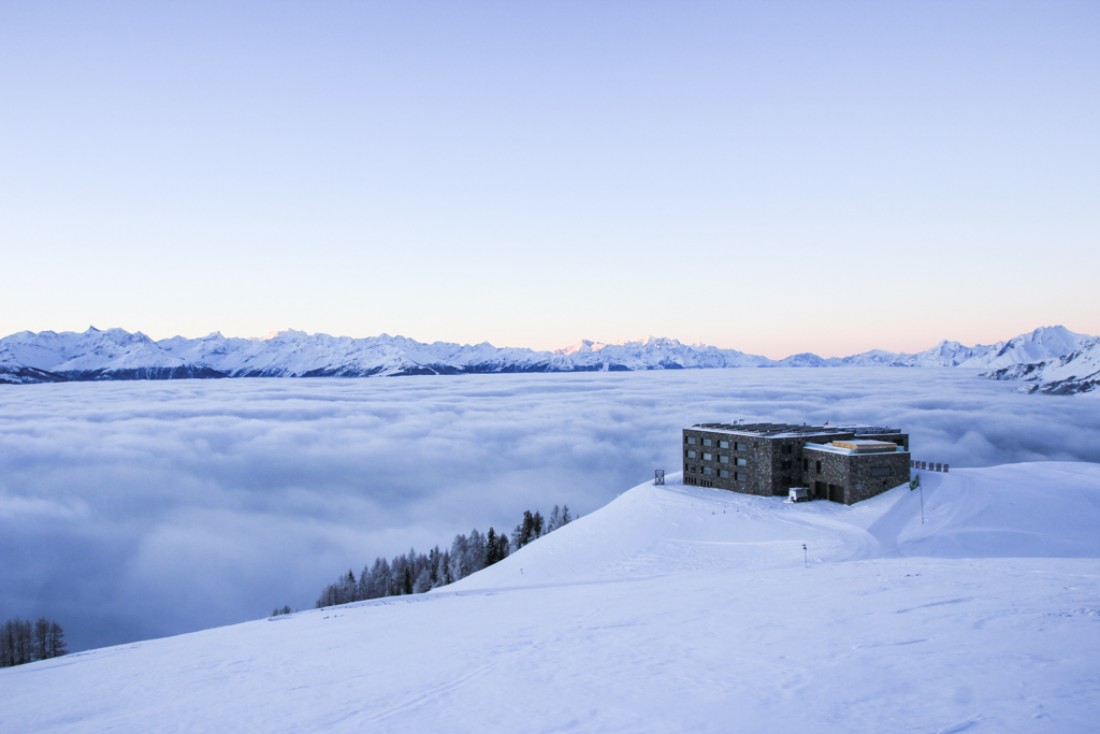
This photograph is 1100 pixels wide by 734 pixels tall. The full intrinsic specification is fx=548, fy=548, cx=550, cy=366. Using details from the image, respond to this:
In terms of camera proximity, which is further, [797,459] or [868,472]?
[797,459]

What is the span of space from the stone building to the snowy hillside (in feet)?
88.8

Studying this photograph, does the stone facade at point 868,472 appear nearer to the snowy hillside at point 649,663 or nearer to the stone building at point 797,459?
the stone building at point 797,459

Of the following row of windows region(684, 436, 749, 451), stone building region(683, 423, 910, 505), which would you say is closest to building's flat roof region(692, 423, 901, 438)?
stone building region(683, 423, 910, 505)

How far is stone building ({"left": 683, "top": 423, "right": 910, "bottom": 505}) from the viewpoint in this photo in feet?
160

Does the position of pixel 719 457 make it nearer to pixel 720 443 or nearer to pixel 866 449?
pixel 720 443

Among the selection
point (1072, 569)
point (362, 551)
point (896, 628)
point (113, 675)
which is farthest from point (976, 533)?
point (362, 551)

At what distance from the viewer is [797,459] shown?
56438 mm

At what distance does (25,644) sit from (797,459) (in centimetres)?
8584

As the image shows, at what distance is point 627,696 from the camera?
1120 centimetres

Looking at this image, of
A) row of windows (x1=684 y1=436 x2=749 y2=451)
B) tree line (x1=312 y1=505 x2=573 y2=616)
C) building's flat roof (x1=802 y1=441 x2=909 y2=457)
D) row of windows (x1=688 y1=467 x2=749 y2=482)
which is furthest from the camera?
tree line (x1=312 y1=505 x2=573 y2=616)

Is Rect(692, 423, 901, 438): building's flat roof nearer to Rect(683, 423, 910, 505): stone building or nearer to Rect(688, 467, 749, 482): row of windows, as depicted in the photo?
Rect(683, 423, 910, 505): stone building

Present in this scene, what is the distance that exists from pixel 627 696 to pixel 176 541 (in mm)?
135691

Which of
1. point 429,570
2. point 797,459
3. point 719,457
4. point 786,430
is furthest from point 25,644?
point 786,430

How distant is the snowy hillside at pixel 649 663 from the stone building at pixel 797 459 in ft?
88.8
